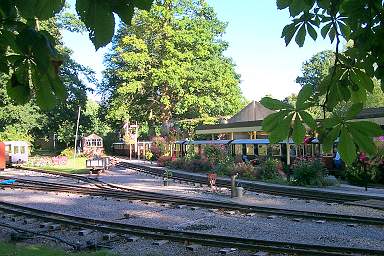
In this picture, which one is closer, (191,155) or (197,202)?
(197,202)

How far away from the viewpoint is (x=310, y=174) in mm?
21906

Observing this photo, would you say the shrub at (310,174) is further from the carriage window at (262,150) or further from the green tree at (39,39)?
the green tree at (39,39)

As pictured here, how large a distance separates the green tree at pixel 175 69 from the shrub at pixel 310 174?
26118 mm

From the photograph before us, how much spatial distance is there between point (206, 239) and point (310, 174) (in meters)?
12.6

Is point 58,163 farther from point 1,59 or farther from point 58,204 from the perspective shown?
point 1,59

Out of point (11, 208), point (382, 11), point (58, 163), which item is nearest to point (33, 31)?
point (382, 11)

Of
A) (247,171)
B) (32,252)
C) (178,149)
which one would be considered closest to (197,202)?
(32,252)

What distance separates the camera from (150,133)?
64.9m

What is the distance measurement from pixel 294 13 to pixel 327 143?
35.9 inches

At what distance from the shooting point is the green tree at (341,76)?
204 cm

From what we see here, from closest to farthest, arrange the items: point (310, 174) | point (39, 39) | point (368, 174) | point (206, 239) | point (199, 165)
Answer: point (39, 39) < point (206, 239) < point (310, 174) < point (368, 174) < point (199, 165)

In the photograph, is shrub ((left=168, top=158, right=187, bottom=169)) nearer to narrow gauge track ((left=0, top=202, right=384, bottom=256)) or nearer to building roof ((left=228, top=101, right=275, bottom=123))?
building roof ((left=228, top=101, right=275, bottom=123))

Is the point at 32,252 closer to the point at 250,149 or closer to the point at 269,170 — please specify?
the point at 269,170

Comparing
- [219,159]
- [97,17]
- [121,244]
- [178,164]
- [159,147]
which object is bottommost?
[121,244]
